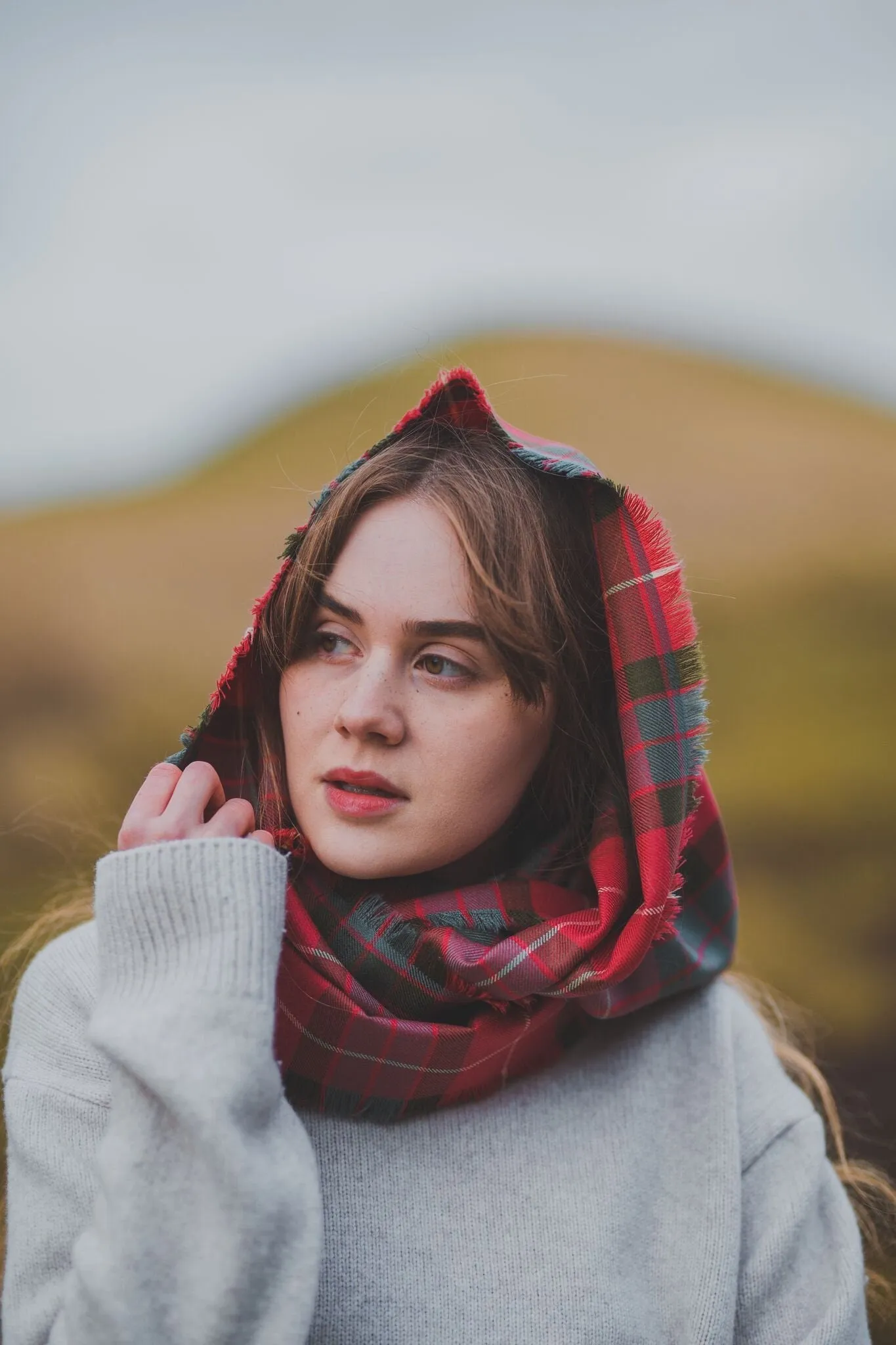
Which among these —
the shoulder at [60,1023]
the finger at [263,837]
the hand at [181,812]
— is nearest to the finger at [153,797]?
the hand at [181,812]

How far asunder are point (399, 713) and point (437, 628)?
0.36ft

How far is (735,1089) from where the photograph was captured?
148cm

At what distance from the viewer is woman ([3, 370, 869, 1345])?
1.17 metres

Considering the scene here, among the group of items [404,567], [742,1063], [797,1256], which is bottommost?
[797,1256]

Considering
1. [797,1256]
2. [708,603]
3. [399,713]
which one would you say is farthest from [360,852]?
[708,603]

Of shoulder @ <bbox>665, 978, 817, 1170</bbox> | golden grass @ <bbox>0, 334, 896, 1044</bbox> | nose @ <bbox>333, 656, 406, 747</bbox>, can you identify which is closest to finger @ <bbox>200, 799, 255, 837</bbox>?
nose @ <bbox>333, 656, 406, 747</bbox>

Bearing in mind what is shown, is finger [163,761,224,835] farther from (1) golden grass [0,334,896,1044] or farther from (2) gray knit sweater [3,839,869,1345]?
(1) golden grass [0,334,896,1044]

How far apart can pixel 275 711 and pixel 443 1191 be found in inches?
25.7

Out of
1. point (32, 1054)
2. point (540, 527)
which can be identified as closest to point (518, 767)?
point (540, 527)

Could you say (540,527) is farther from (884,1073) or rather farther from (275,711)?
(884,1073)

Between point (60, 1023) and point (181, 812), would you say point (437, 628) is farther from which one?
point (60, 1023)

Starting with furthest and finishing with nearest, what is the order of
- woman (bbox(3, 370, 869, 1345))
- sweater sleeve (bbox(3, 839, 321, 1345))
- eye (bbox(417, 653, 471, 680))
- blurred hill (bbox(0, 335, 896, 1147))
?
1. blurred hill (bbox(0, 335, 896, 1147))
2. eye (bbox(417, 653, 471, 680))
3. woman (bbox(3, 370, 869, 1345))
4. sweater sleeve (bbox(3, 839, 321, 1345))

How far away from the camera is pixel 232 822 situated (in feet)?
4.01

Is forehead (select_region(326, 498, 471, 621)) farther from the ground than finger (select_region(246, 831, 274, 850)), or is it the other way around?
forehead (select_region(326, 498, 471, 621))
